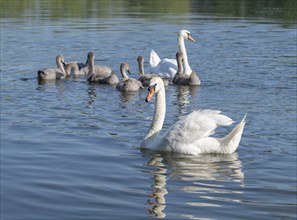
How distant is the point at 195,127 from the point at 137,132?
2191mm

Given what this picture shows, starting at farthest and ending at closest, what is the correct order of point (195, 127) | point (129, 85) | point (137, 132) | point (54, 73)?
point (54, 73)
point (129, 85)
point (137, 132)
point (195, 127)

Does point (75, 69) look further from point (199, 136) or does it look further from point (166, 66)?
point (199, 136)

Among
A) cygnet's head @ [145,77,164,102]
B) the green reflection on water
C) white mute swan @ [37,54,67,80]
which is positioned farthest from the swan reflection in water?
the green reflection on water

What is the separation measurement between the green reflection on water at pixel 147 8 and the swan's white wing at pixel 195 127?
23.1m

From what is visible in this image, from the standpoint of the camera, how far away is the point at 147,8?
44.1 m

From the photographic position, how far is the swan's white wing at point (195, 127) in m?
12.5

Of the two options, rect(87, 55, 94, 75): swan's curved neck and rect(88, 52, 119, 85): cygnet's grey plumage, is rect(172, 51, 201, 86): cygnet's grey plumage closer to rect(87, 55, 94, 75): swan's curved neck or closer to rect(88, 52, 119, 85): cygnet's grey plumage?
rect(88, 52, 119, 85): cygnet's grey plumage

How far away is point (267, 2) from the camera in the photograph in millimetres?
47594

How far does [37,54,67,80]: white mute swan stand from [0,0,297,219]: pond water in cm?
35

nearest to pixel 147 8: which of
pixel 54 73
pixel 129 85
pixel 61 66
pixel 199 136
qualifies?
pixel 61 66

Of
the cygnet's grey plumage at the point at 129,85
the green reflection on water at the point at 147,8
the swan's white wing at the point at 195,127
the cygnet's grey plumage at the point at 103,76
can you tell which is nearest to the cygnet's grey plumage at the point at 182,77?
the cygnet's grey plumage at the point at 129,85

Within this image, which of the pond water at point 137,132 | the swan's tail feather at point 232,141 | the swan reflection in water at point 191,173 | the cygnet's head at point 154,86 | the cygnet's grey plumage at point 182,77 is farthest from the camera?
the cygnet's grey plumage at point 182,77

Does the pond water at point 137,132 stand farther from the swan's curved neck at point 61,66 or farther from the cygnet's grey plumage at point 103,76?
the swan's curved neck at point 61,66

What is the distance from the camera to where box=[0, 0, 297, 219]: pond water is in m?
10.0
